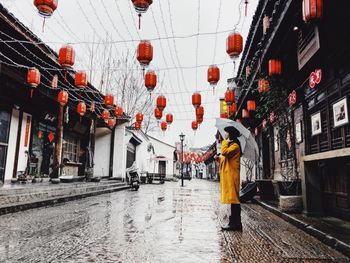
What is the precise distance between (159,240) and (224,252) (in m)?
1.14

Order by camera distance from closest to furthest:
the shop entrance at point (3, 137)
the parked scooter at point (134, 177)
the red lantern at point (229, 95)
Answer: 1. the shop entrance at point (3, 137)
2. the red lantern at point (229, 95)
3. the parked scooter at point (134, 177)

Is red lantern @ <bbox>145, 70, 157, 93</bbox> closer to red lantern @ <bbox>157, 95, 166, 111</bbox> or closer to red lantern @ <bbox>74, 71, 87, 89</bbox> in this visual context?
red lantern @ <bbox>74, 71, 87, 89</bbox>

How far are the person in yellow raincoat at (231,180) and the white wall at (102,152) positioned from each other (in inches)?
724

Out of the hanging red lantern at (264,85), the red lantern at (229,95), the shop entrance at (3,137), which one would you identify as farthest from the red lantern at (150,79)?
the shop entrance at (3,137)

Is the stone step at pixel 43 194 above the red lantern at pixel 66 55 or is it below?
below

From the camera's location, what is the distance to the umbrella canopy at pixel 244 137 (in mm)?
6787

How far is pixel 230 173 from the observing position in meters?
5.61

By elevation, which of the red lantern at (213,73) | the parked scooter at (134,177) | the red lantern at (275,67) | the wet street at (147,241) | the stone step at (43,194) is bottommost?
the wet street at (147,241)

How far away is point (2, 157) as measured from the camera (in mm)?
12555

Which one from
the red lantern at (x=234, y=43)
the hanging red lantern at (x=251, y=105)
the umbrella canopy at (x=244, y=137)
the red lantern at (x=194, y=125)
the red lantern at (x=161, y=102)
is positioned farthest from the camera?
the red lantern at (x=194, y=125)

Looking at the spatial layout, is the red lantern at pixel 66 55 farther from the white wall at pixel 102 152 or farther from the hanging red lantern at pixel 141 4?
the white wall at pixel 102 152

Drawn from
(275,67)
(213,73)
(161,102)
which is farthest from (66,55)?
(275,67)

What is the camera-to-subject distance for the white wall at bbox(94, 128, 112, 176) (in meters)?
22.9

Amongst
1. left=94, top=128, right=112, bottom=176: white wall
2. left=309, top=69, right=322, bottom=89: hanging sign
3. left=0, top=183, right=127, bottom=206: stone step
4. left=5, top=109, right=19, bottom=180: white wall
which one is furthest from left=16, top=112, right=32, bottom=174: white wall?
left=309, top=69, right=322, bottom=89: hanging sign
